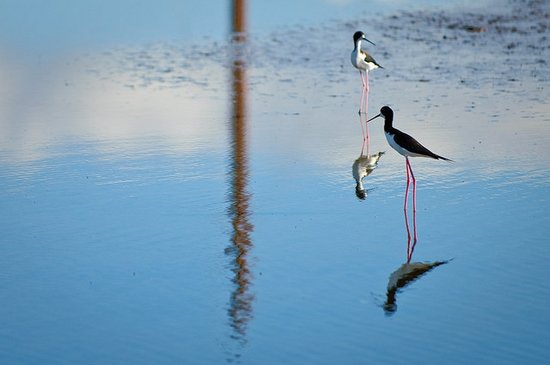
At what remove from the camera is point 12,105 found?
13734 mm

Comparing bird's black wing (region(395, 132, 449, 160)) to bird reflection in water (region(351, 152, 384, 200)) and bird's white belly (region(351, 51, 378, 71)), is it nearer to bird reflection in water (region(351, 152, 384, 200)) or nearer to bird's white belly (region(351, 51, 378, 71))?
bird reflection in water (region(351, 152, 384, 200))

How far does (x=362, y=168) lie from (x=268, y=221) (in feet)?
6.84

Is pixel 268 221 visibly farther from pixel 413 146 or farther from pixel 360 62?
pixel 360 62

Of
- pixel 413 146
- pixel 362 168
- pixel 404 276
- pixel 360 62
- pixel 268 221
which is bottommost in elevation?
pixel 404 276

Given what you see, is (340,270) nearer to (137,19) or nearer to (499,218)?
(499,218)

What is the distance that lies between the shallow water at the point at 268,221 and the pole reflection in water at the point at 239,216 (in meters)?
0.02

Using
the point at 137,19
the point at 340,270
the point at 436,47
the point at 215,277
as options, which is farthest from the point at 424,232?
the point at 137,19

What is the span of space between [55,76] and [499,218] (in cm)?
975

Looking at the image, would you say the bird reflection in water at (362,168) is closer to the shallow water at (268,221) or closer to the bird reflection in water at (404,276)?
the shallow water at (268,221)

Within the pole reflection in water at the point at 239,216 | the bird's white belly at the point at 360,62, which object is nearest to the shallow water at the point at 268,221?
the pole reflection in water at the point at 239,216

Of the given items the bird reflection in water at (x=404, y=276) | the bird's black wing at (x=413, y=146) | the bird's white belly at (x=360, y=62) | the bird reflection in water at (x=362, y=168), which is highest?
the bird's white belly at (x=360, y=62)

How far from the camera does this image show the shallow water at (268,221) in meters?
5.96

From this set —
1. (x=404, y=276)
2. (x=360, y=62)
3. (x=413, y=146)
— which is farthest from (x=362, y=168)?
(x=360, y=62)

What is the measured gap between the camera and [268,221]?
8.29 metres
